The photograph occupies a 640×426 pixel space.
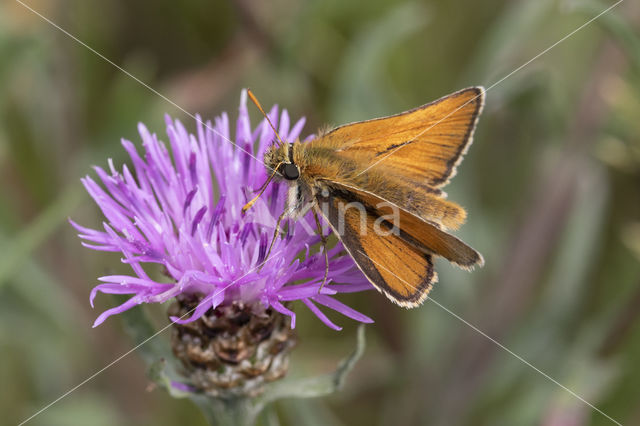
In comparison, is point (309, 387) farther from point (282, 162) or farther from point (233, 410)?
point (282, 162)

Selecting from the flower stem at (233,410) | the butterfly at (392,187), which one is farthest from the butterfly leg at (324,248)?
the flower stem at (233,410)

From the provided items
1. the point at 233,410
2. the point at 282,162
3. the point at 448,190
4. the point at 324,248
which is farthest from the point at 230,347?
the point at 448,190

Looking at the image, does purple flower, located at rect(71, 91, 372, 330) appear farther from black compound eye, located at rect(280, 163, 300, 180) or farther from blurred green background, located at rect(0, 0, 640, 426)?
blurred green background, located at rect(0, 0, 640, 426)

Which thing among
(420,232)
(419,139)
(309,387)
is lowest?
(309,387)

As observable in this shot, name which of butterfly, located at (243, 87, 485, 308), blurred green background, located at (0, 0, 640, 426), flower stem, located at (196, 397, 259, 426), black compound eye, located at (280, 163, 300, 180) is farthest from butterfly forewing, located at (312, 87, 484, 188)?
blurred green background, located at (0, 0, 640, 426)

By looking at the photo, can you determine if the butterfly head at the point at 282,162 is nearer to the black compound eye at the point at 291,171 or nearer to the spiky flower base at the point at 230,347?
the black compound eye at the point at 291,171

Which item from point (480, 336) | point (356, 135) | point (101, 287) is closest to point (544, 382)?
point (480, 336)
